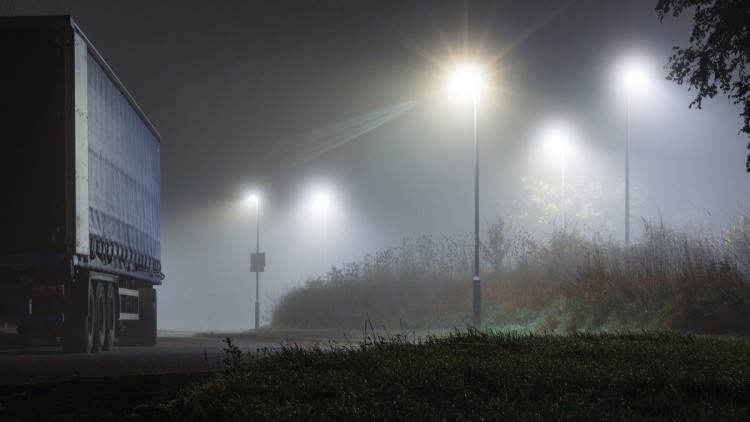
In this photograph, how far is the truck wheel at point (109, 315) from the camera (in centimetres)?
1885

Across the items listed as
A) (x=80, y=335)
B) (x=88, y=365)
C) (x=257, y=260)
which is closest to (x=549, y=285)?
(x=80, y=335)

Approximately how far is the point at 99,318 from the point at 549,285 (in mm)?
12587

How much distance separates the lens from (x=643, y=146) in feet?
176

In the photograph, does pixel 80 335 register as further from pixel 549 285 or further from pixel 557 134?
pixel 557 134

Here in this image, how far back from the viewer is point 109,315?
1925 centimetres

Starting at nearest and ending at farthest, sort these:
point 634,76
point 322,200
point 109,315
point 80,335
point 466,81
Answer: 1. point 80,335
2. point 109,315
3. point 466,81
4. point 634,76
5. point 322,200

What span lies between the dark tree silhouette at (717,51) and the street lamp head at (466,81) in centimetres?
1207

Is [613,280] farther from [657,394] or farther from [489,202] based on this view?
[489,202]

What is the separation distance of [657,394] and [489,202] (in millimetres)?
47030

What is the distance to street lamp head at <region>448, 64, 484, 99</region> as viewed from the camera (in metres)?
28.1

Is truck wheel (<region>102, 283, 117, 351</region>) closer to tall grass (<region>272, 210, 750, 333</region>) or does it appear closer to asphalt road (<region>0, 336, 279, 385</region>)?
asphalt road (<region>0, 336, 279, 385</region>)

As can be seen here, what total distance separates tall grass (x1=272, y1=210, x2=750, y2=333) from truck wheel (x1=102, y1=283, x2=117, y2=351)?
738cm

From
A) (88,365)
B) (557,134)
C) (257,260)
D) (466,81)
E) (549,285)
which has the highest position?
(466,81)

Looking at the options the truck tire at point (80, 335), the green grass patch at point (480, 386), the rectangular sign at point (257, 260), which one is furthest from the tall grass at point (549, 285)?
the rectangular sign at point (257, 260)
